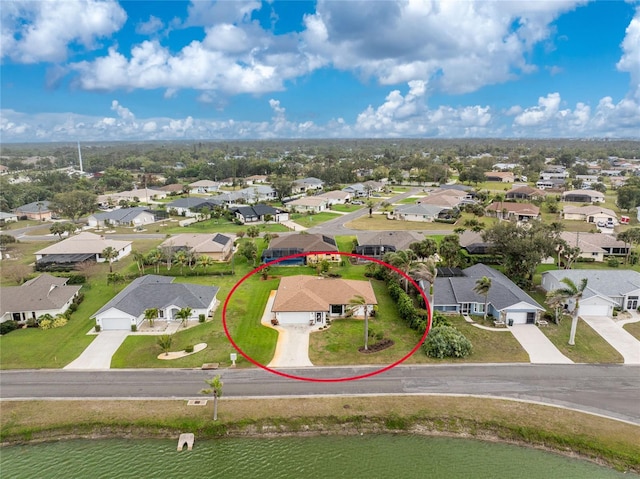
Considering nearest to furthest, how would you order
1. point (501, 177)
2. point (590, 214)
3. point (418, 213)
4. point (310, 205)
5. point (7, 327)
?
1. point (7, 327)
2. point (590, 214)
3. point (418, 213)
4. point (310, 205)
5. point (501, 177)

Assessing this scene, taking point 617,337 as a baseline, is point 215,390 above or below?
above

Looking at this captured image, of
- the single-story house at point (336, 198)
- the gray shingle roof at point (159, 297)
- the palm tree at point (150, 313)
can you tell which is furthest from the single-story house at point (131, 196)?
the palm tree at point (150, 313)

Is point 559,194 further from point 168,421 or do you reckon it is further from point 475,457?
point 168,421

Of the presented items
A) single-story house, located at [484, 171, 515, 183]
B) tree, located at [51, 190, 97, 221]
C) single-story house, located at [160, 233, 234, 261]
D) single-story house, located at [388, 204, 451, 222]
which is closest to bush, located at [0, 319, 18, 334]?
single-story house, located at [160, 233, 234, 261]

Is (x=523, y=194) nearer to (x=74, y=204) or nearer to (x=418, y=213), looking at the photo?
(x=418, y=213)

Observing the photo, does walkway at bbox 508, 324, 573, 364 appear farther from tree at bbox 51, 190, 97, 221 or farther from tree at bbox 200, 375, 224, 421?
tree at bbox 51, 190, 97, 221

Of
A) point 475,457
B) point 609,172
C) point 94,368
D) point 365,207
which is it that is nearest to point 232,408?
point 94,368

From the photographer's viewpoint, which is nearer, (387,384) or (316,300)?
(387,384)

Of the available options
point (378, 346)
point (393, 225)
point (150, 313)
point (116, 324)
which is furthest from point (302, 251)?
point (393, 225)
